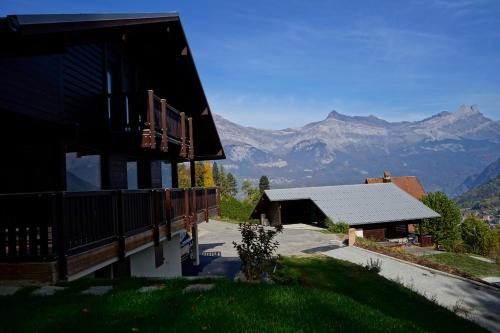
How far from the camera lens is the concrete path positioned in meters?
13.6

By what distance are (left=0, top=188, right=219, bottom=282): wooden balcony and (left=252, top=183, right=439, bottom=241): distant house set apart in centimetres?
3131

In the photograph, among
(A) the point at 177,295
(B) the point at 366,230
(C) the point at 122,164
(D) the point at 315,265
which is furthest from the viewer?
(B) the point at 366,230

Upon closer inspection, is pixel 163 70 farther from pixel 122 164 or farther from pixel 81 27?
pixel 81 27

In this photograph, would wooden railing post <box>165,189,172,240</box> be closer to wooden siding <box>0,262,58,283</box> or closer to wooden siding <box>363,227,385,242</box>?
wooden siding <box>0,262,58,283</box>

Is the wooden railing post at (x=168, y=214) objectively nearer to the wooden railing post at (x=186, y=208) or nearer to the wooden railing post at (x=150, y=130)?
the wooden railing post at (x=150, y=130)

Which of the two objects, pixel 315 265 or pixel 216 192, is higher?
pixel 216 192

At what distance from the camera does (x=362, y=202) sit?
141 ft

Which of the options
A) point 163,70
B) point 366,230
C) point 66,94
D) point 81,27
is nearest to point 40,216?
point 81,27

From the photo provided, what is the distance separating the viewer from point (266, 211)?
160 feet

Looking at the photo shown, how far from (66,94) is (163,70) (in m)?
7.06

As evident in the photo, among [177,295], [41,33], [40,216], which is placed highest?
[41,33]

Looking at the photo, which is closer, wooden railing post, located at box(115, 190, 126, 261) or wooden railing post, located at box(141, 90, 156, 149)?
wooden railing post, located at box(115, 190, 126, 261)

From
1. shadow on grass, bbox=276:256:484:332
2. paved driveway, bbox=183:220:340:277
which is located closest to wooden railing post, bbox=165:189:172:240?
shadow on grass, bbox=276:256:484:332

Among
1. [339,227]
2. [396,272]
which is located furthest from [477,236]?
[396,272]
